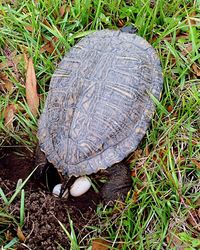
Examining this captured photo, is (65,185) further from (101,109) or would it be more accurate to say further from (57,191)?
(101,109)

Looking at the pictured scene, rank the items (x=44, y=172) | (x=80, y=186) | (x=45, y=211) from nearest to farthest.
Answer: (x=45, y=211)
(x=80, y=186)
(x=44, y=172)

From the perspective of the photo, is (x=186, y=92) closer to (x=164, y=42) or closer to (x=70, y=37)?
(x=164, y=42)

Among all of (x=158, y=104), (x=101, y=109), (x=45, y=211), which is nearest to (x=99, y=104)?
(x=101, y=109)

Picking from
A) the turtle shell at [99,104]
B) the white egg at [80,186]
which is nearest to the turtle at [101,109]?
the turtle shell at [99,104]

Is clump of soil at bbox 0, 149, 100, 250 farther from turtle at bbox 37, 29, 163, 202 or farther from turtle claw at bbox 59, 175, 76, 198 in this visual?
turtle at bbox 37, 29, 163, 202

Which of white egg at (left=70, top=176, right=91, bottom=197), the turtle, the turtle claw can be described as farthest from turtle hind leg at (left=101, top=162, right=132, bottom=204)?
the turtle claw

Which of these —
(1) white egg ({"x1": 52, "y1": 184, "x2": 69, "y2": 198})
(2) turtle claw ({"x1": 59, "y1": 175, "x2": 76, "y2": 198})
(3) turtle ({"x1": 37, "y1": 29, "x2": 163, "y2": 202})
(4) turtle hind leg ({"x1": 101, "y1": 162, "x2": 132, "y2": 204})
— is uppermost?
(3) turtle ({"x1": 37, "y1": 29, "x2": 163, "y2": 202})
